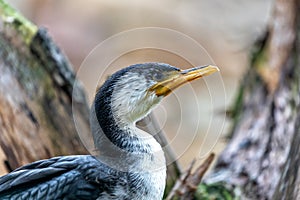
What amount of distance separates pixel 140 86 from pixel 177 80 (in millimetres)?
172

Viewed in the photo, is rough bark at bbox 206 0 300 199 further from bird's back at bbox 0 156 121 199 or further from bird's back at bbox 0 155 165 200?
bird's back at bbox 0 156 121 199

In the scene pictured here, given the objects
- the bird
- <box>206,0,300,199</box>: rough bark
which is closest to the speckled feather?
the bird

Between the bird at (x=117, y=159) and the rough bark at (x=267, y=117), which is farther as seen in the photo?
the rough bark at (x=267, y=117)

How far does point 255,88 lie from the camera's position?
4.70 m

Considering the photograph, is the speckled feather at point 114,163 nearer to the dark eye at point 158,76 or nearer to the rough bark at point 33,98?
the dark eye at point 158,76

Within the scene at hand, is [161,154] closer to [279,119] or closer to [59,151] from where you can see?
[59,151]

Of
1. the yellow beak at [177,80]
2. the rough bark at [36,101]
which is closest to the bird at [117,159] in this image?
the yellow beak at [177,80]

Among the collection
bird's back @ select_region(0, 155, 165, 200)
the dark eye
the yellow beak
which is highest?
the dark eye

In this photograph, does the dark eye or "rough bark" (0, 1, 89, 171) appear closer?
the dark eye

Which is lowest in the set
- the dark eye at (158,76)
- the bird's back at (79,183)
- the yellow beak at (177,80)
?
the bird's back at (79,183)

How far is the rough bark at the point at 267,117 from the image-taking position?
3.92 m

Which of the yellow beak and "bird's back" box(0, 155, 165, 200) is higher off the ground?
the yellow beak

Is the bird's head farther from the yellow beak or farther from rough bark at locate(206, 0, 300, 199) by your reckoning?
rough bark at locate(206, 0, 300, 199)

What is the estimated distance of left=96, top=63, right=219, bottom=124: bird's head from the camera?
3.06m
